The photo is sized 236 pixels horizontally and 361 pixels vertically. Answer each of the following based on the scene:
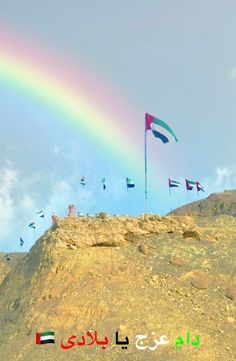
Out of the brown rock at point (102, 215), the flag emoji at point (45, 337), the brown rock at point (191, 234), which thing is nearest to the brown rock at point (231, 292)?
the brown rock at point (191, 234)

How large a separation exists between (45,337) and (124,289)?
4.96m

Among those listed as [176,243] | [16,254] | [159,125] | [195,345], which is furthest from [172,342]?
[16,254]

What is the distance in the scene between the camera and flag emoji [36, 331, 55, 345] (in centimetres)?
2312

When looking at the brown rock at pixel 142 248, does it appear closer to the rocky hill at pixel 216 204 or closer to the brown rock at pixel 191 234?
the brown rock at pixel 191 234

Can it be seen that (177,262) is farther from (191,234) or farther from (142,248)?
(191,234)

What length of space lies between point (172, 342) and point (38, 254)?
11.4 meters

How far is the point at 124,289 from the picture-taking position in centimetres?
2575

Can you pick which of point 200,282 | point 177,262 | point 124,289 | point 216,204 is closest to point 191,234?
point 177,262

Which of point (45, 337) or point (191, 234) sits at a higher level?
point (191, 234)

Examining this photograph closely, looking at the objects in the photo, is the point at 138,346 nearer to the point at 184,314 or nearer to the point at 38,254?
the point at 184,314

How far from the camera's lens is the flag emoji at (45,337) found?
75.9 ft

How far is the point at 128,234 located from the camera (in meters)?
30.6

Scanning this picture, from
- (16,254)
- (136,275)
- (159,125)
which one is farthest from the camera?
(16,254)

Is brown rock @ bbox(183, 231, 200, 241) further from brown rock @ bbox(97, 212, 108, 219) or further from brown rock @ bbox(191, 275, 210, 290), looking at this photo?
brown rock @ bbox(97, 212, 108, 219)
